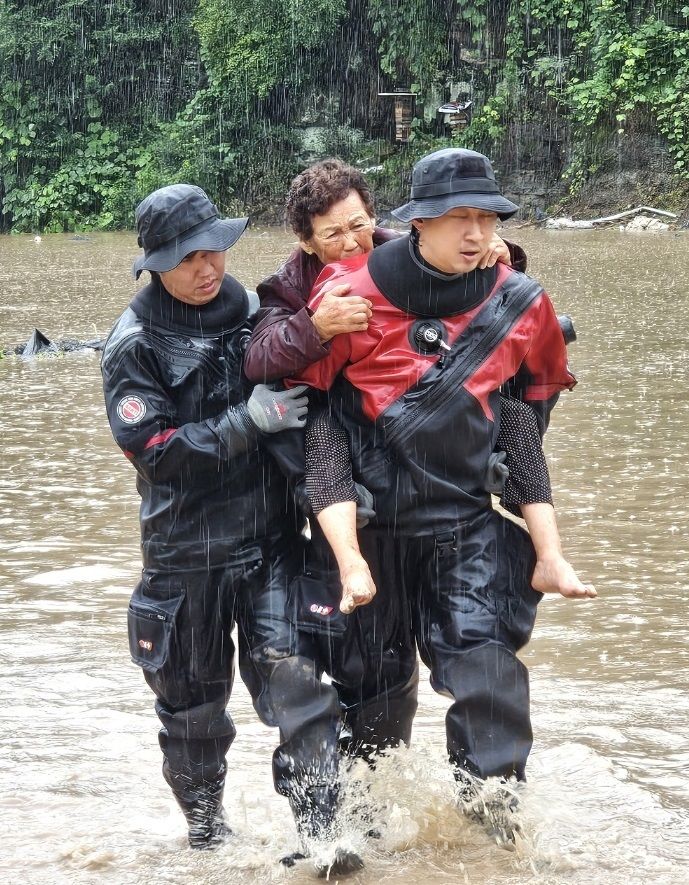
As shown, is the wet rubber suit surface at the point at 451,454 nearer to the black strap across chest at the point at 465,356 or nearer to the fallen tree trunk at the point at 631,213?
the black strap across chest at the point at 465,356

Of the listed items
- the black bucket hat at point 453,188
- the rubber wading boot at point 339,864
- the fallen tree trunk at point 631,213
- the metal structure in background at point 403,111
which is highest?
the black bucket hat at point 453,188

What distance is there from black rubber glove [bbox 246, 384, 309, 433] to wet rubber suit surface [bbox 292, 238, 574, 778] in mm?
74

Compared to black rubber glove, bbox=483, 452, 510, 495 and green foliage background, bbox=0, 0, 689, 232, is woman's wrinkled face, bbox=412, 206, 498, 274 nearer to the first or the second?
black rubber glove, bbox=483, 452, 510, 495

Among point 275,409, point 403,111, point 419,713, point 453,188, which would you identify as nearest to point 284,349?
point 275,409

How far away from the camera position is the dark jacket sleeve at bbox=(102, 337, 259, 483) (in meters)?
3.05

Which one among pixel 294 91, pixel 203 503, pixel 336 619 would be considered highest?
pixel 203 503

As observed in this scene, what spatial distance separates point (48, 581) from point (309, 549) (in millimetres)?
2736

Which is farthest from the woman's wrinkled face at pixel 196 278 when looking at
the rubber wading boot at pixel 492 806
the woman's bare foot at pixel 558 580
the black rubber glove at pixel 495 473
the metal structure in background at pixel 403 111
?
the metal structure in background at pixel 403 111

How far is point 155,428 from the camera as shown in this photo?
3076mm

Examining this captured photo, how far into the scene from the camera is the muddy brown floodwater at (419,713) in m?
3.32

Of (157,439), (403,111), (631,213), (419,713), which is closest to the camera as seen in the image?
(157,439)

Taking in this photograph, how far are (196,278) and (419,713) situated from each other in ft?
6.27

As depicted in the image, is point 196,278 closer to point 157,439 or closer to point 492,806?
point 157,439

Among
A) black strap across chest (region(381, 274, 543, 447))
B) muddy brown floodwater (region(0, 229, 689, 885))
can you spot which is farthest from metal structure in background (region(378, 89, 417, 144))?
black strap across chest (region(381, 274, 543, 447))
